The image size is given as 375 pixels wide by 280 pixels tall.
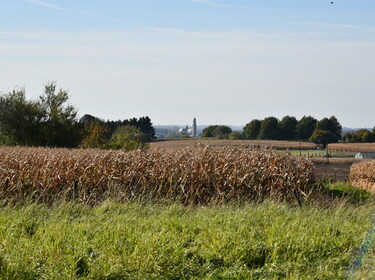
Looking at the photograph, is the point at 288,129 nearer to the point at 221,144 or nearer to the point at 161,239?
the point at 221,144

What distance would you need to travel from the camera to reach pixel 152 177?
1563 cm

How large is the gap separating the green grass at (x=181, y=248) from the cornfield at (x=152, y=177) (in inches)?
187

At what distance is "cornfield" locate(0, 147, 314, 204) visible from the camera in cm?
1490

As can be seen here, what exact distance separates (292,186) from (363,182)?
18.7 meters

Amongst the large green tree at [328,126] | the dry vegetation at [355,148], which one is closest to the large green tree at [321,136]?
the large green tree at [328,126]

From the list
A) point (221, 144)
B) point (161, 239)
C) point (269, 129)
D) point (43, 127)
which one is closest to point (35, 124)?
point (43, 127)

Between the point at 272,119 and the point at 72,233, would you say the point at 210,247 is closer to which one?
the point at 72,233

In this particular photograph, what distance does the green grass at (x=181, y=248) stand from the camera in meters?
7.04

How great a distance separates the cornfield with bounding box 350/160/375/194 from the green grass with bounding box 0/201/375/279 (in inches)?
935

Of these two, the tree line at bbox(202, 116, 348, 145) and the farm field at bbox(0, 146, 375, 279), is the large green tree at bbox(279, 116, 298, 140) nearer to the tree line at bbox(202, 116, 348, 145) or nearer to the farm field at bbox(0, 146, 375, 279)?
the tree line at bbox(202, 116, 348, 145)

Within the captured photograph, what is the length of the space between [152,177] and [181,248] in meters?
7.82

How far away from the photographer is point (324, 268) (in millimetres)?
7367

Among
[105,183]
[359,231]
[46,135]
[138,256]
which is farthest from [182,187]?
[46,135]

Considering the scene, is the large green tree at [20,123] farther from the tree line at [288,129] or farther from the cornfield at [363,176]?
the tree line at [288,129]
